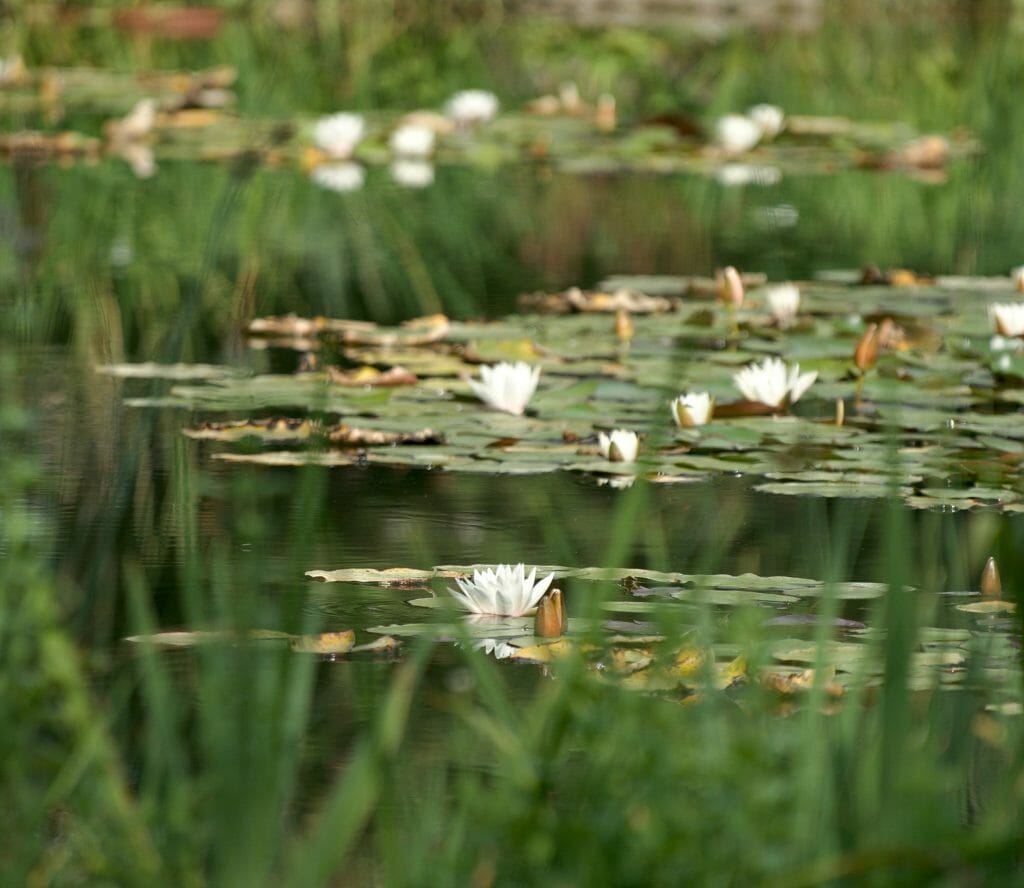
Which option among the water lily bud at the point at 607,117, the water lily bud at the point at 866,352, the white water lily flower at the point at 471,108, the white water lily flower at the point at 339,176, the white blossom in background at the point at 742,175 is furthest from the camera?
the water lily bud at the point at 607,117

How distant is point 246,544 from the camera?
8.52 ft

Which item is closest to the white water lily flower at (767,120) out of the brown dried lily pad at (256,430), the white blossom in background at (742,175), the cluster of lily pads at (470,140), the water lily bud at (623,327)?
the cluster of lily pads at (470,140)

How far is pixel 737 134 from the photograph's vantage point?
7000mm

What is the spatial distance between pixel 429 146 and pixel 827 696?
532 cm

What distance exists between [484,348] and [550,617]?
1.70 m

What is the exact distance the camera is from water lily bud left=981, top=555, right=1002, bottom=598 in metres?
2.41

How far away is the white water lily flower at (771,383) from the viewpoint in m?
3.33

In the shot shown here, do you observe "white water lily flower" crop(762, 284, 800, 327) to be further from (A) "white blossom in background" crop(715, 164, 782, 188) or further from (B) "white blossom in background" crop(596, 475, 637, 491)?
(A) "white blossom in background" crop(715, 164, 782, 188)

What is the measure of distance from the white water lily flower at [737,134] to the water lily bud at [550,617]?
16.0ft

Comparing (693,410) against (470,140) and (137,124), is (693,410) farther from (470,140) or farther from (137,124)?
(470,140)

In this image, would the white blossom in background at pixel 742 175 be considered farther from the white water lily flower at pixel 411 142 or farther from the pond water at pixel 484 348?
the white water lily flower at pixel 411 142

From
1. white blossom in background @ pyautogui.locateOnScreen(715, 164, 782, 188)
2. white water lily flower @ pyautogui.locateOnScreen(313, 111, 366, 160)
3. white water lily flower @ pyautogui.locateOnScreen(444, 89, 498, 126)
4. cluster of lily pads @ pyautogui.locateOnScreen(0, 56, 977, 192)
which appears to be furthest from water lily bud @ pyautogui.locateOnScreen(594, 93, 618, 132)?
white water lily flower @ pyautogui.locateOnScreen(313, 111, 366, 160)

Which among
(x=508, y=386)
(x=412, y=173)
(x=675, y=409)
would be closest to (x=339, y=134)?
(x=412, y=173)

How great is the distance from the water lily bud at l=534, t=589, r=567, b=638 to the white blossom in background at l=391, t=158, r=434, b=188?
4411 millimetres
